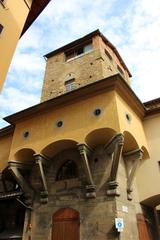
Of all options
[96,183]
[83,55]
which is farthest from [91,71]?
[96,183]

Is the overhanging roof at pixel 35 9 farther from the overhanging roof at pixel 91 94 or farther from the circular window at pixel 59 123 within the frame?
the circular window at pixel 59 123

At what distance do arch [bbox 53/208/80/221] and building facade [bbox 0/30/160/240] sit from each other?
0.13 feet

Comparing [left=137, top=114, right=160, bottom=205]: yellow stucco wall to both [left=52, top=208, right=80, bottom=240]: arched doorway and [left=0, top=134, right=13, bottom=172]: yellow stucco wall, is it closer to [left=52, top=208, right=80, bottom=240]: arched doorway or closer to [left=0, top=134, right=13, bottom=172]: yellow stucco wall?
[left=52, top=208, right=80, bottom=240]: arched doorway

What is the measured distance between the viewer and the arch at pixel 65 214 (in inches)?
371

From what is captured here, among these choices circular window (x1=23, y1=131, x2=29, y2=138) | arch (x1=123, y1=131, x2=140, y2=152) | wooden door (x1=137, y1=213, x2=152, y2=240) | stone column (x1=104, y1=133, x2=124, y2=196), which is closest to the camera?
stone column (x1=104, y1=133, x2=124, y2=196)

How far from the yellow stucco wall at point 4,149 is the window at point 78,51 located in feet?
26.4

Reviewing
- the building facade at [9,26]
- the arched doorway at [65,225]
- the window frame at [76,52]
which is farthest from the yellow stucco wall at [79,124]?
the window frame at [76,52]

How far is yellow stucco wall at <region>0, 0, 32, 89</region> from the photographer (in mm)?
8430

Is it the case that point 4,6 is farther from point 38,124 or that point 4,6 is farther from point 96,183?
point 96,183

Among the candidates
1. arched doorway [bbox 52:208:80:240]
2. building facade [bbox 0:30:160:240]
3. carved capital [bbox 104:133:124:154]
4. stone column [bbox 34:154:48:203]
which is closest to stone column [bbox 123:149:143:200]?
building facade [bbox 0:30:160:240]

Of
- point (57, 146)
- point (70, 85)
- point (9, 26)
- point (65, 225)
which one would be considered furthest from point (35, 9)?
point (65, 225)

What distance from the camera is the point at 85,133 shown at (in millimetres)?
9672

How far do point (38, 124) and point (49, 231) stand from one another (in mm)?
5221

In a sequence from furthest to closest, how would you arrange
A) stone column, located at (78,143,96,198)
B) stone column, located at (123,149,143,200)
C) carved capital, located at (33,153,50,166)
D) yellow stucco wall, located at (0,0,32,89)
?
carved capital, located at (33,153,50,166), stone column, located at (123,149,143,200), stone column, located at (78,143,96,198), yellow stucco wall, located at (0,0,32,89)
